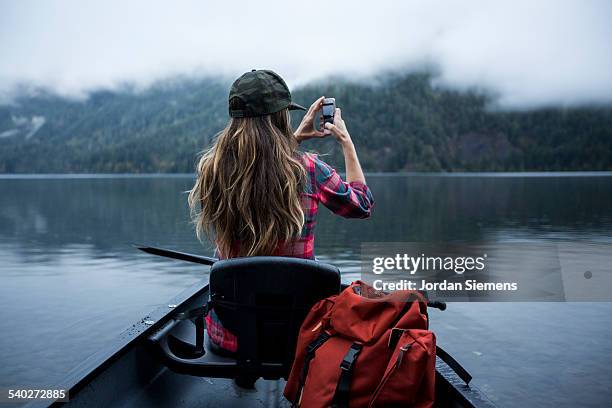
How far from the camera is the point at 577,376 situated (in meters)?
10.3

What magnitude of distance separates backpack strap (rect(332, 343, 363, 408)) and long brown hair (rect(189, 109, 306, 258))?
71 centimetres

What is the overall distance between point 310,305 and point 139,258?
829 inches

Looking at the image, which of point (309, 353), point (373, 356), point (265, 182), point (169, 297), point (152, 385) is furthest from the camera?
point (169, 297)

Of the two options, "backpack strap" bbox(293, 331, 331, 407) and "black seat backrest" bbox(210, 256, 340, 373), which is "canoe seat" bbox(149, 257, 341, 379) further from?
"backpack strap" bbox(293, 331, 331, 407)

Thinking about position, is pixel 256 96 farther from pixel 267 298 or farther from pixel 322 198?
pixel 267 298

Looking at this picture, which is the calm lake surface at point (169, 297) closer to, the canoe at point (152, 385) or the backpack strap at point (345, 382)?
the canoe at point (152, 385)

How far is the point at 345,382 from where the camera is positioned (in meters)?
2.49

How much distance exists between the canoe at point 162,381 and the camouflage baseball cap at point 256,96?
2.59ft

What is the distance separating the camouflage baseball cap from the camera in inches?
114

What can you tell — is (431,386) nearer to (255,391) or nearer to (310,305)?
(310,305)

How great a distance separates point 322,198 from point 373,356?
888mm

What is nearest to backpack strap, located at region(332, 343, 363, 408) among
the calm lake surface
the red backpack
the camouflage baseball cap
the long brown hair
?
the red backpack

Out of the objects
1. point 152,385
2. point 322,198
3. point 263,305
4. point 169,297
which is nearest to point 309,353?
point 263,305

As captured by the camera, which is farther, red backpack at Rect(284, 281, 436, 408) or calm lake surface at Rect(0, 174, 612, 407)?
calm lake surface at Rect(0, 174, 612, 407)
